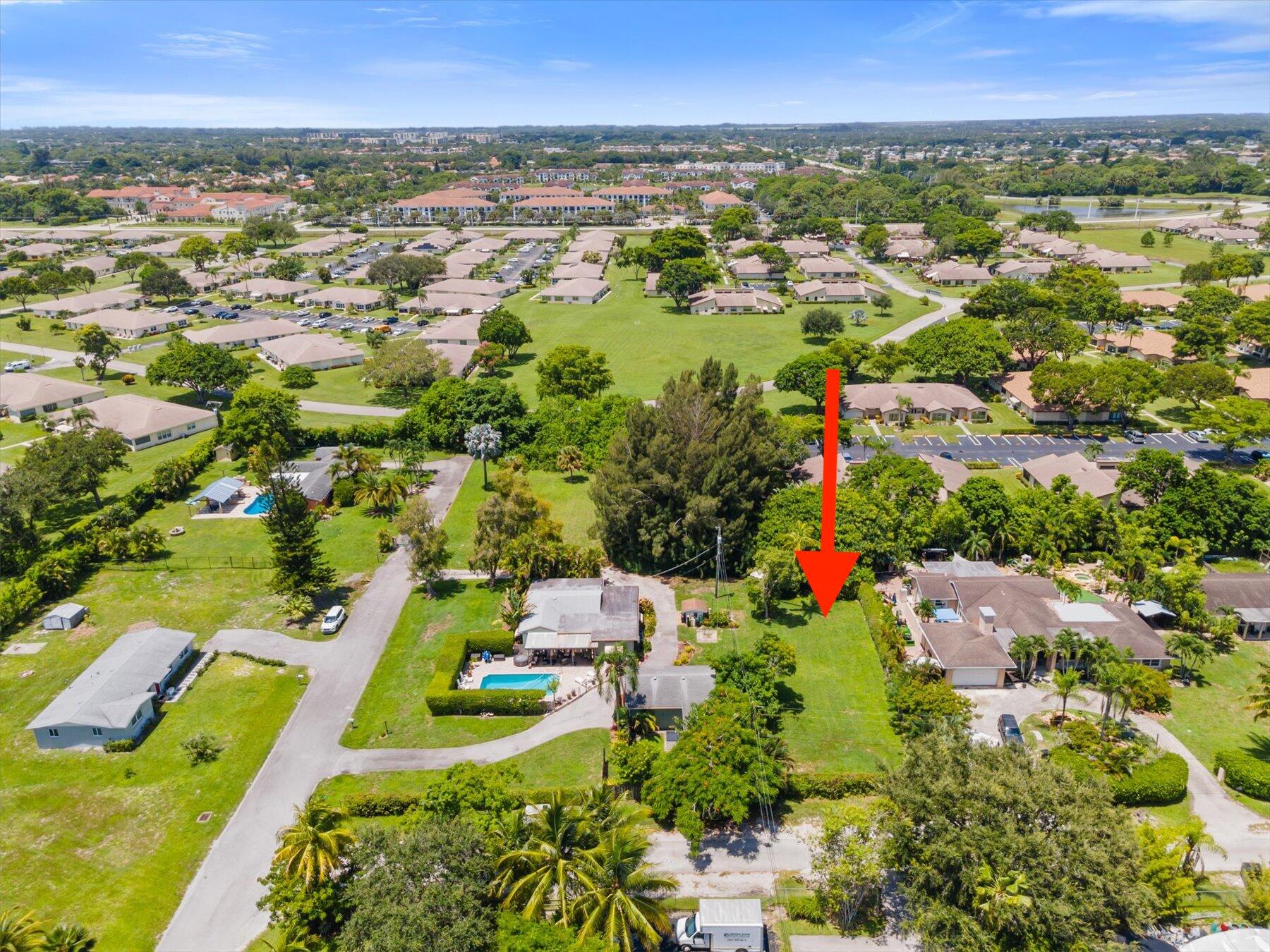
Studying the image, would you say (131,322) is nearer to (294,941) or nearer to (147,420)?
(147,420)

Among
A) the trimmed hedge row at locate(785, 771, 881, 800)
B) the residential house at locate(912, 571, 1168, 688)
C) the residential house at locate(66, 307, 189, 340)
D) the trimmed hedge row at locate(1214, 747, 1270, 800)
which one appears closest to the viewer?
the trimmed hedge row at locate(1214, 747, 1270, 800)

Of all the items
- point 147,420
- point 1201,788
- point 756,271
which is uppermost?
point 756,271

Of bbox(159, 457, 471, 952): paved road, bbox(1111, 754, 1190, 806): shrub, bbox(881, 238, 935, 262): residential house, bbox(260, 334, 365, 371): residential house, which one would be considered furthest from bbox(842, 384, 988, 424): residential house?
bbox(881, 238, 935, 262): residential house

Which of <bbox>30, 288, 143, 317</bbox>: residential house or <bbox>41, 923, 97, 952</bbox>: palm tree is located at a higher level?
<bbox>30, 288, 143, 317</bbox>: residential house

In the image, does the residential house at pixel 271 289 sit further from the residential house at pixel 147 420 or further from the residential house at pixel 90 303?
the residential house at pixel 147 420

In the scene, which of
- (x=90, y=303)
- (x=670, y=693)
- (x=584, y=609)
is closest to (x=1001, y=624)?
(x=670, y=693)

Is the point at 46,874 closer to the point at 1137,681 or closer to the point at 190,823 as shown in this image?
the point at 190,823

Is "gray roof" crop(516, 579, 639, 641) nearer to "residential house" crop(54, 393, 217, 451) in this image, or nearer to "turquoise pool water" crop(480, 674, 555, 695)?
"turquoise pool water" crop(480, 674, 555, 695)
